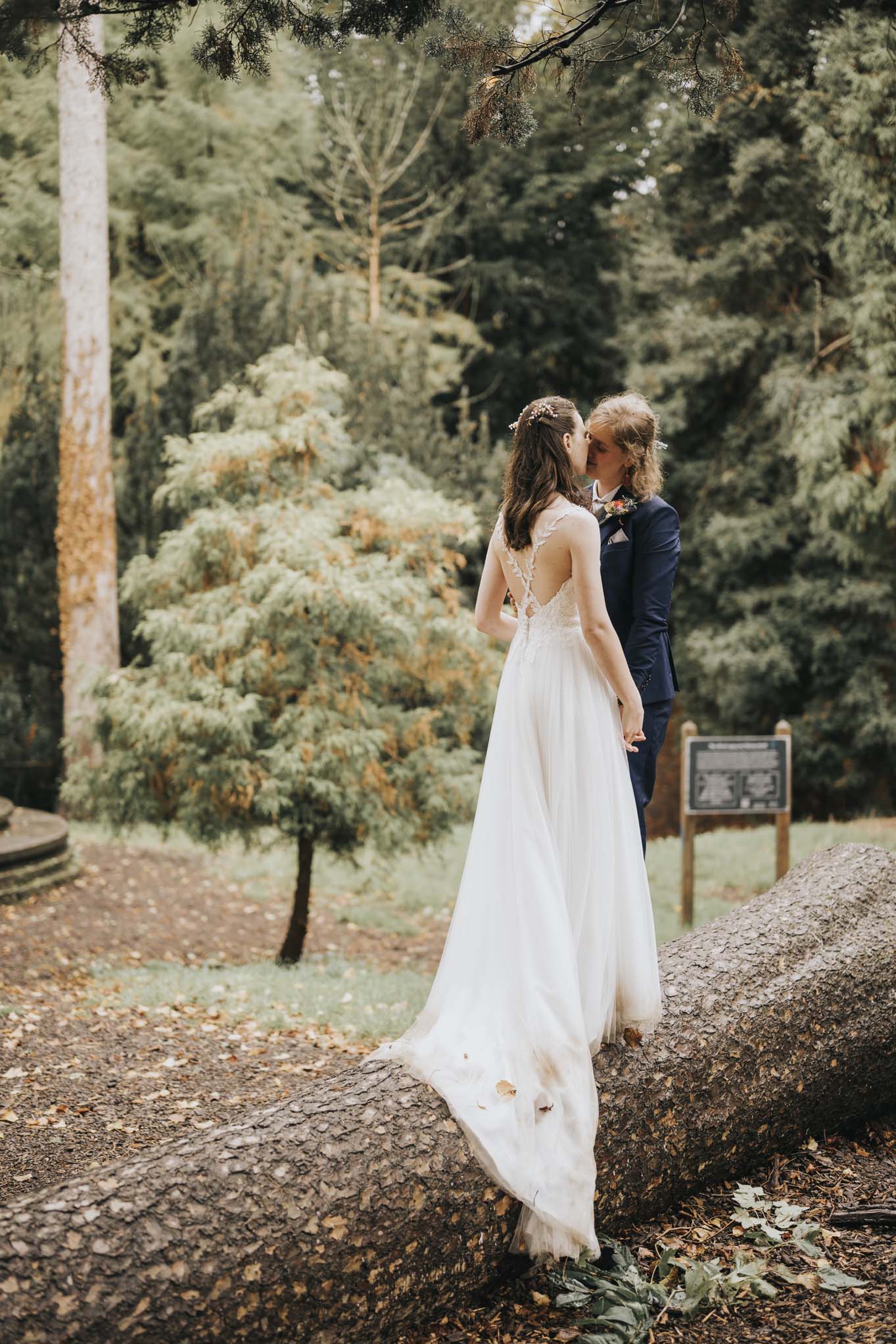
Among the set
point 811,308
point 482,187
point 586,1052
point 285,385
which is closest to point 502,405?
point 482,187

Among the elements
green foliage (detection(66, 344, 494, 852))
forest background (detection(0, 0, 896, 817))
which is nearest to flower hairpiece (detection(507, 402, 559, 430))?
green foliage (detection(66, 344, 494, 852))

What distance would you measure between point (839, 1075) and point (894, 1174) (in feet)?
1.20

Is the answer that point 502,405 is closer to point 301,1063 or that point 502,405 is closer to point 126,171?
point 126,171

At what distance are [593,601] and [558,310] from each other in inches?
766

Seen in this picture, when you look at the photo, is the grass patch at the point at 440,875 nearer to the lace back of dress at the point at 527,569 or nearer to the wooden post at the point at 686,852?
the wooden post at the point at 686,852

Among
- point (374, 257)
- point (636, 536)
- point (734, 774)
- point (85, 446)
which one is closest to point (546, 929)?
point (636, 536)

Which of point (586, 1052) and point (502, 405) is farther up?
point (502, 405)

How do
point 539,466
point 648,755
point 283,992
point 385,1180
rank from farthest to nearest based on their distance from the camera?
1. point 283,992
2. point 648,755
3. point 539,466
4. point 385,1180

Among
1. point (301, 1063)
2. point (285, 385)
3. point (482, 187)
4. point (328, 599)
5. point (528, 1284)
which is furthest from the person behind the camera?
point (482, 187)

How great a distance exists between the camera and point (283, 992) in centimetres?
708

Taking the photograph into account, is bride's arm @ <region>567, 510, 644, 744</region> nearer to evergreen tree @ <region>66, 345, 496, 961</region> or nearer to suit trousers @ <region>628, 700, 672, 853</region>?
suit trousers @ <region>628, 700, 672, 853</region>

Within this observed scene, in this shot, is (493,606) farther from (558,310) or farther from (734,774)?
(558,310)

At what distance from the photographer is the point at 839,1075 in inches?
162

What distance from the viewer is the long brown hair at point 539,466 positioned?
3582 millimetres
